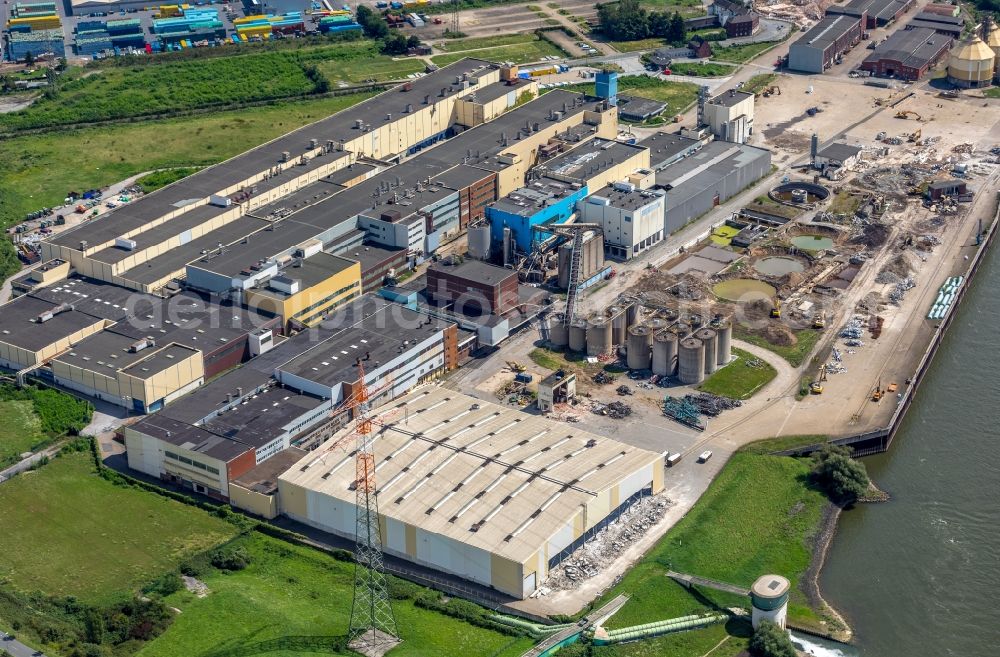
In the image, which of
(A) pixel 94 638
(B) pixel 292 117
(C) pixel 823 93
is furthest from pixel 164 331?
(C) pixel 823 93

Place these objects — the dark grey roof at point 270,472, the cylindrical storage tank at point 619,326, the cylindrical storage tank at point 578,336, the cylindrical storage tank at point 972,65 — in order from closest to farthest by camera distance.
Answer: the dark grey roof at point 270,472 → the cylindrical storage tank at point 578,336 → the cylindrical storage tank at point 619,326 → the cylindrical storage tank at point 972,65

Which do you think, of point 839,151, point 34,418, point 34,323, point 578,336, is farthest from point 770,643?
point 839,151

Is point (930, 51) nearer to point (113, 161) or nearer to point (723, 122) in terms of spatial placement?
point (723, 122)

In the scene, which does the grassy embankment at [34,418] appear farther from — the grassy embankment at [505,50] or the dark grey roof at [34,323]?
the grassy embankment at [505,50]

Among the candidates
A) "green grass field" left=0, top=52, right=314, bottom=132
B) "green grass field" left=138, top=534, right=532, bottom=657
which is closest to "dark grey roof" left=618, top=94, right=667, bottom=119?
"green grass field" left=0, top=52, right=314, bottom=132

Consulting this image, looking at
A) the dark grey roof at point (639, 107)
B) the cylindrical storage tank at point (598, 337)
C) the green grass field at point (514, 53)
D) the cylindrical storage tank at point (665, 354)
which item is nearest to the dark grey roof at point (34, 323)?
the cylindrical storage tank at point (598, 337)
